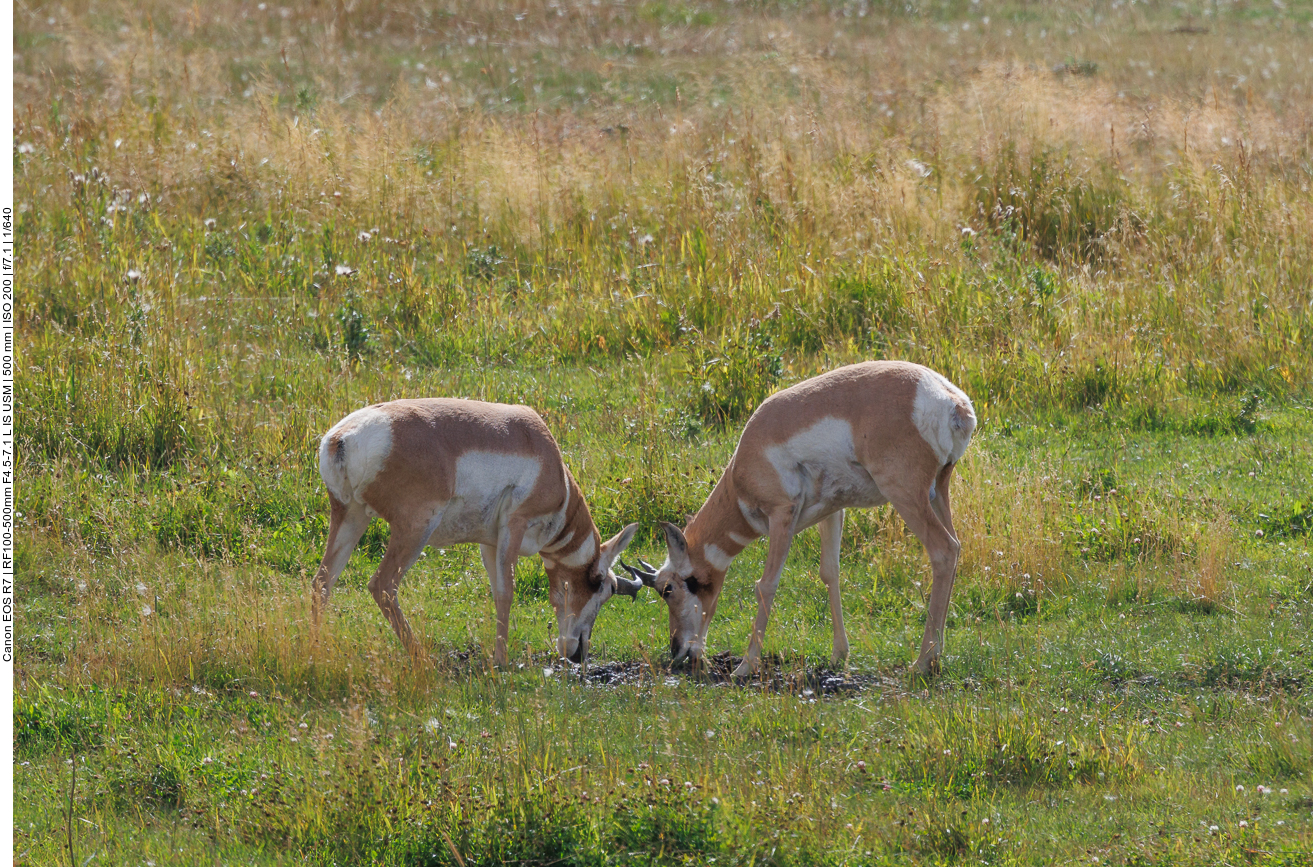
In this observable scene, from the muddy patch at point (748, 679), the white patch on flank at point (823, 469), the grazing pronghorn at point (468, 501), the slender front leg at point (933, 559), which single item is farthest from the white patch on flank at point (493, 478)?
the slender front leg at point (933, 559)

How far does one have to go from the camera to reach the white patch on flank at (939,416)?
25.1 ft

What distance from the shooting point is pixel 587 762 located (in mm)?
6277

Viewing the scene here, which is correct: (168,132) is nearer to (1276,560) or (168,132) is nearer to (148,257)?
(148,257)

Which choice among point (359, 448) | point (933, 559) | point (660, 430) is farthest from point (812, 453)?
point (660, 430)

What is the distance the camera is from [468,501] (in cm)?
797

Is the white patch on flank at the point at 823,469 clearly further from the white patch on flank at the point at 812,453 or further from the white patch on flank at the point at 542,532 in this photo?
the white patch on flank at the point at 542,532

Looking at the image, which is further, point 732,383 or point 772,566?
point 732,383

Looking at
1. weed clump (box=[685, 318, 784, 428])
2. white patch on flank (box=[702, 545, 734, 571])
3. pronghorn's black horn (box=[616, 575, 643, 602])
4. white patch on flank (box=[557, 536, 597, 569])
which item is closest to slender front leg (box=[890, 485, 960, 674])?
white patch on flank (box=[702, 545, 734, 571])

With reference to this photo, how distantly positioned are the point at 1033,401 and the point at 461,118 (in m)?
9.04

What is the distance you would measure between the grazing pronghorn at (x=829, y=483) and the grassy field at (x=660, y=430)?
14.7 inches

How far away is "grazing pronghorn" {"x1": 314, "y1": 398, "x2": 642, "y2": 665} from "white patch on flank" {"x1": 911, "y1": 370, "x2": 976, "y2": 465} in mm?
1825

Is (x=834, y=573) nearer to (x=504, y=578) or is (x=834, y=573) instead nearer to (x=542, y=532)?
(x=542, y=532)

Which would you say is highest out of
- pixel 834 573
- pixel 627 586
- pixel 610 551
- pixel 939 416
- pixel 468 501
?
pixel 939 416

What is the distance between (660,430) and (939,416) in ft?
12.2
